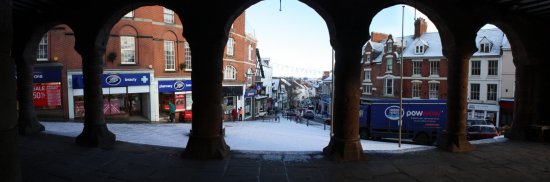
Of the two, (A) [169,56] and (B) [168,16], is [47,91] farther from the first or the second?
(B) [168,16]

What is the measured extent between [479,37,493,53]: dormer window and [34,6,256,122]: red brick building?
70.3 ft

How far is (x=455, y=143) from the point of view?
217 inches

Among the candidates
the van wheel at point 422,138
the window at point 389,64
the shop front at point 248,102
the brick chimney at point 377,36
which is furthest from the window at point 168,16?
the brick chimney at point 377,36

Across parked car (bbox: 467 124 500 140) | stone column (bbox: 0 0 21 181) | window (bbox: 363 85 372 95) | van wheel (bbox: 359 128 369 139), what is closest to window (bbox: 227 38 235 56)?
van wheel (bbox: 359 128 369 139)

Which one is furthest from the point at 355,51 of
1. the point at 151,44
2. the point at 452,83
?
the point at 151,44

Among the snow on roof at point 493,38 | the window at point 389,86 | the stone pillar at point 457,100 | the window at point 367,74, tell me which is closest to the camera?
the stone pillar at point 457,100

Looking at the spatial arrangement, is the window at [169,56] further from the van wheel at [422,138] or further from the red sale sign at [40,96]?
the van wheel at [422,138]

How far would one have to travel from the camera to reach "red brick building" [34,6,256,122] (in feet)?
48.6

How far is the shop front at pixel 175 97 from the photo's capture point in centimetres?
1884

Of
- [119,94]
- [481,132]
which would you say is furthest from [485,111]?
[119,94]

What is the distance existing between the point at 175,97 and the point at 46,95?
21.5 feet

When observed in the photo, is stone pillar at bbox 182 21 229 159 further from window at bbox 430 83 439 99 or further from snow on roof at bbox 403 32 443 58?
window at bbox 430 83 439 99

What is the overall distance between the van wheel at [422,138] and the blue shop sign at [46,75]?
1717 centimetres

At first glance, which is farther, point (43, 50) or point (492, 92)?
point (492, 92)
